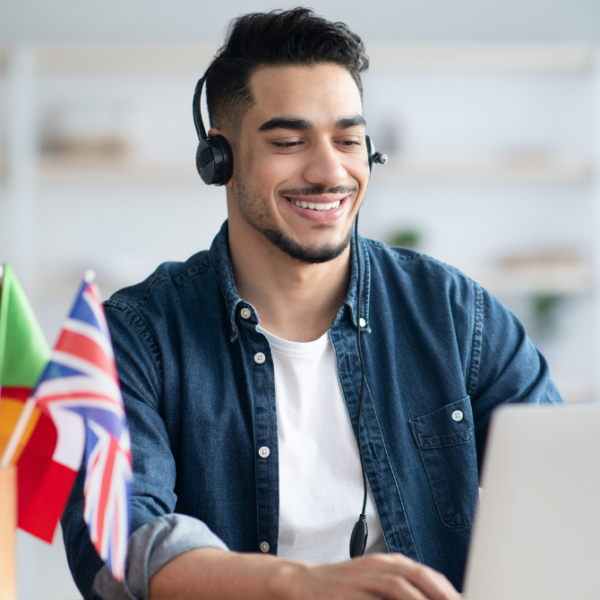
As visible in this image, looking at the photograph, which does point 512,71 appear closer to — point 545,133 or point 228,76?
point 545,133

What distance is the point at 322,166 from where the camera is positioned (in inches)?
52.8

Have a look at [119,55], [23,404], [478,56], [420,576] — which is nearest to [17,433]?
[23,404]

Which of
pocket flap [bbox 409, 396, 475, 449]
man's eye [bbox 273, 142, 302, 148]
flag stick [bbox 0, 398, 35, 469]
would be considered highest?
man's eye [bbox 273, 142, 302, 148]

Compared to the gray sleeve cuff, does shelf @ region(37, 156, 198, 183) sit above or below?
above

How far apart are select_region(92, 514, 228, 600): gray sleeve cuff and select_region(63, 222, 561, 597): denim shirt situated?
0.15m

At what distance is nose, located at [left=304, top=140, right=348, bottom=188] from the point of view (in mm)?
1340

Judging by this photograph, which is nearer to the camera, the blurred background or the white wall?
the blurred background

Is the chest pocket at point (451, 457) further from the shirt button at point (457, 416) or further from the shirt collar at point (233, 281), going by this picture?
the shirt collar at point (233, 281)

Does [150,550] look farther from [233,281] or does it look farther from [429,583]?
[233,281]

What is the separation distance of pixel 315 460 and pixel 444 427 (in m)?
0.23

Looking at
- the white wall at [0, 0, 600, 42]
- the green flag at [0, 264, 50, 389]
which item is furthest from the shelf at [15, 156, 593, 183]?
the green flag at [0, 264, 50, 389]

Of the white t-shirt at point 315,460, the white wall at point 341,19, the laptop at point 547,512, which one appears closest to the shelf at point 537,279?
the white wall at point 341,19

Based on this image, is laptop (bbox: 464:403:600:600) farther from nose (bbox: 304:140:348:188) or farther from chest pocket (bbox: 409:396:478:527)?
nose (bbox: 304:140:348:188)

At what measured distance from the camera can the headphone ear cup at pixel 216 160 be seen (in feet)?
4.56
